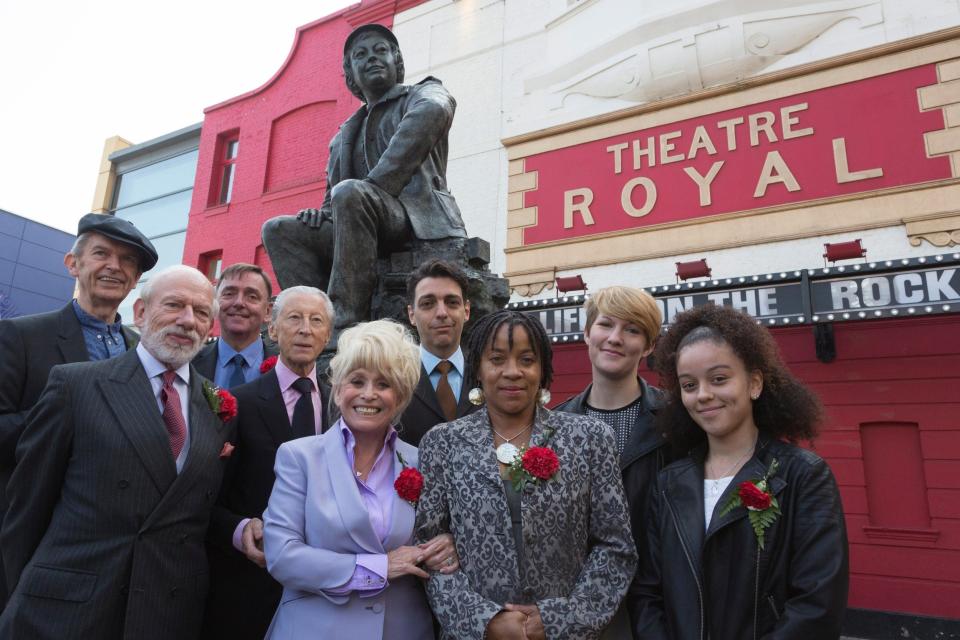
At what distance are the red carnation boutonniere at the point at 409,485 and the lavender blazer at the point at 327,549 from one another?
0.16ft

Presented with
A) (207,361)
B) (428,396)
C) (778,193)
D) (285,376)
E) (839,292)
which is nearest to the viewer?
(285,376)

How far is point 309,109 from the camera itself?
14172mm

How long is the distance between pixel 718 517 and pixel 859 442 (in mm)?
7005

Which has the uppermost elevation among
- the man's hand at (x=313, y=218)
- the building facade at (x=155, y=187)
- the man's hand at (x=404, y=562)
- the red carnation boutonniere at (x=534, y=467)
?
the building facade at (x=155, y=187)

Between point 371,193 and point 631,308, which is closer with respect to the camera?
point 631,308

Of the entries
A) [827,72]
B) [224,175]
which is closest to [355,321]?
[827,72]

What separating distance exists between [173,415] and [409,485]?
0.77 metres

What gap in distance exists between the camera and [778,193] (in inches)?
327

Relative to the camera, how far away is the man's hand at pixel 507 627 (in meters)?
1.46

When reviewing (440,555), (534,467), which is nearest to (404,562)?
(440,555)

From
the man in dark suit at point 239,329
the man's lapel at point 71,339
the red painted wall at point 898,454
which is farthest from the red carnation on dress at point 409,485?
the red painted wall at point 898,454

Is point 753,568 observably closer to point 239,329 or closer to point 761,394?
point 761,394

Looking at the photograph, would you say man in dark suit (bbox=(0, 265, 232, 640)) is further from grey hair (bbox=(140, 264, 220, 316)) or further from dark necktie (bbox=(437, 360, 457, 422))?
dark necktie (bbox=(437, 360, 457, 422))

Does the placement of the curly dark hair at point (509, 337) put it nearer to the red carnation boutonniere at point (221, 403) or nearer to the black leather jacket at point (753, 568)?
the black leather jacket at point (753, 568)
